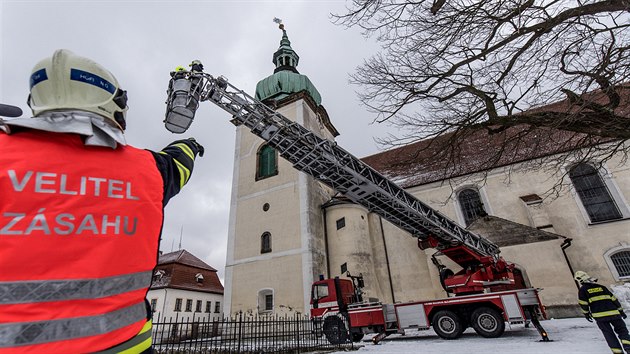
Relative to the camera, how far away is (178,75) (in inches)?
301

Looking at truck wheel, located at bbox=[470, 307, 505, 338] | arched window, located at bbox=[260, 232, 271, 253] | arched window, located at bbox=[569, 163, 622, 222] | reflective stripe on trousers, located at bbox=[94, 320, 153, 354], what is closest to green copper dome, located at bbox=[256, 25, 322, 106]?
arched window, located at bbox=[260, 232, 271, 253]

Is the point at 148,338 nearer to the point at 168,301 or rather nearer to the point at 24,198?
the point at 24,198

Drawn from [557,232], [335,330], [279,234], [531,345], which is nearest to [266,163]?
[279,234]

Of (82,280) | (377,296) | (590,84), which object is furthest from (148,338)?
(377,296)

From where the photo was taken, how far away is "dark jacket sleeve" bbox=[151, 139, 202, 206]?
1.68 metres

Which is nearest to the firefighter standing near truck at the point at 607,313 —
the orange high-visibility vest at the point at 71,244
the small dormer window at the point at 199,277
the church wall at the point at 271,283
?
the orange high-visibility vest at the point at 71,244

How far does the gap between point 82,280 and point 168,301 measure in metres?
26.9

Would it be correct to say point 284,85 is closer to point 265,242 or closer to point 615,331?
point 265,242

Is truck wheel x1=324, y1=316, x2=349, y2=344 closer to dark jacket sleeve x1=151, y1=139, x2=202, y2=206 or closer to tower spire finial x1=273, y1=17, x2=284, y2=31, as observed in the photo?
dark jacket sleeve x1=151, y1=139, x2=202, y2=206

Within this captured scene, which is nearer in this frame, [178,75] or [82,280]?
[82,280]

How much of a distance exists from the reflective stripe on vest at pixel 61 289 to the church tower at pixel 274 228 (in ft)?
49.3

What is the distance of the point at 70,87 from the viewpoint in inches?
58.3

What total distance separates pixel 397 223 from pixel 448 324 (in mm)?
3450

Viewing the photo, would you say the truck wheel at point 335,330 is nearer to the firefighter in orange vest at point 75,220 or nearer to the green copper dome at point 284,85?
the firefighter in orange vest at point 75,220
